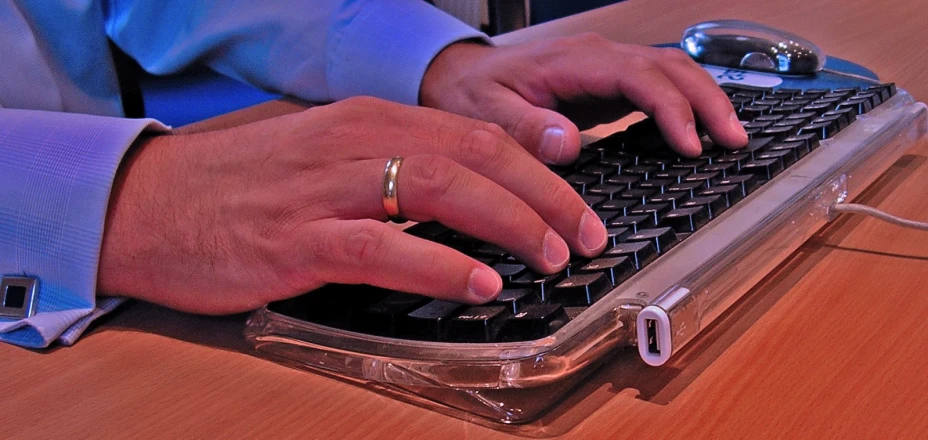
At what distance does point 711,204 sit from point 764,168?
0.07 m

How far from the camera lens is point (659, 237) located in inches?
18.5

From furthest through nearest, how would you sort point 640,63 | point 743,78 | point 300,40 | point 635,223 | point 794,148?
1. point 300,40
2. point 743,78
3. point 640,63
4. point 794,148
5. point 635,223

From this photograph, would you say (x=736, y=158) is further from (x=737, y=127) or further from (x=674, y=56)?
(x=674, y=56)

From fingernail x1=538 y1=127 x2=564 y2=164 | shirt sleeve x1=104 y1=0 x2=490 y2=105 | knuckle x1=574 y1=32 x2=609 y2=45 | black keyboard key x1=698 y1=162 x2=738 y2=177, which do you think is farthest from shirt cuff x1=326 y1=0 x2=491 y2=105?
black keyboard key x1=698 y1=162 x2=738 y2=177

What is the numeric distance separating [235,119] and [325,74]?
15 cm

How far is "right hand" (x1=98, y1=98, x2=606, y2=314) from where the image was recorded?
1.47 feet

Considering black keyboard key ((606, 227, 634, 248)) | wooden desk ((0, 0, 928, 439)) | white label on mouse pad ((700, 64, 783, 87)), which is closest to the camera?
wooden desk ((0, 0, 928, 439))

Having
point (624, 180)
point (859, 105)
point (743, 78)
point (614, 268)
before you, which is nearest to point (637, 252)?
point (614, 268)

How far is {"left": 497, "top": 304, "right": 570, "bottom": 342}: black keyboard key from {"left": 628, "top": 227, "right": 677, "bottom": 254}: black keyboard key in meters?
0.09

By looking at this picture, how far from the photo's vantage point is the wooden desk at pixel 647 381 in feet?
1.23

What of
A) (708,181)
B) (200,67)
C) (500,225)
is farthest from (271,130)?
(200,67)

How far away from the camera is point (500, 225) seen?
18.0 inches

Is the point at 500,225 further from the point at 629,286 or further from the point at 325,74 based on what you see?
the point at 325,74

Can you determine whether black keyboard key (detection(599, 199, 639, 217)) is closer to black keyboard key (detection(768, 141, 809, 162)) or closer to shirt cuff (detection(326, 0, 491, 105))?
black keyboard key (detection(768, 141, 809, 162))
